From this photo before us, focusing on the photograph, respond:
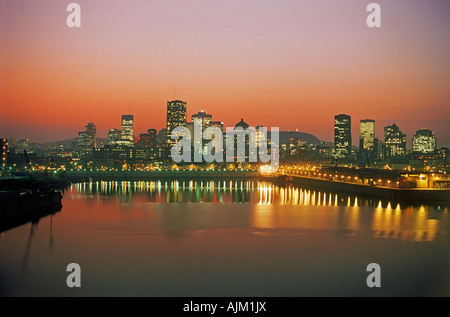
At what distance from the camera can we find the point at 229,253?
22.1m

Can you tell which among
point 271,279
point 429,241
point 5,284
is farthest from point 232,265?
point 429,241

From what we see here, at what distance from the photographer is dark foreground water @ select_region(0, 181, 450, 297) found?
16547 millimetres

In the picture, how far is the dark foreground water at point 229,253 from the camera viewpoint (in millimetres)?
16547

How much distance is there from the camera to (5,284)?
16609 millimetres

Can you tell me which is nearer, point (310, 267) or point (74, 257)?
point (310, 267)
